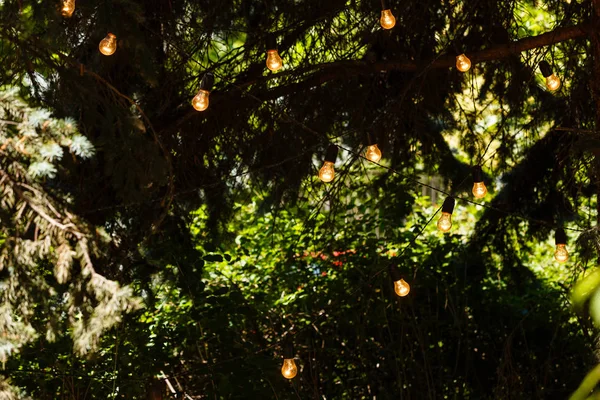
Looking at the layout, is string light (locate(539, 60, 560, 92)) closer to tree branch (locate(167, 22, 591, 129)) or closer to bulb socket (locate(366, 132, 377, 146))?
tree branch (locate(167, 22, 591, 129))

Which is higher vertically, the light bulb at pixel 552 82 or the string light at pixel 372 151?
the light bulb at pixel 552 82

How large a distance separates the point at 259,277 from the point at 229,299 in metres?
0.83

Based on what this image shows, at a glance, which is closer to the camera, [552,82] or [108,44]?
[108,44]

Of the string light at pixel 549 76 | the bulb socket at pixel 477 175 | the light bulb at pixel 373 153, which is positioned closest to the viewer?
the light bulb at pixel 373 153

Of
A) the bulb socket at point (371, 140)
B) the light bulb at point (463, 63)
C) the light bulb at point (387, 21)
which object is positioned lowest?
the bulb socket at point (371, 140)

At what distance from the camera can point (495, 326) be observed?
14.6 ft

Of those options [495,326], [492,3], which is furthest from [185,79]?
[495,326]

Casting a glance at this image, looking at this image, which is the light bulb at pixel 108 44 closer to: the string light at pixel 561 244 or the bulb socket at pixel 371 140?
the bulb socket at pixel 371 140

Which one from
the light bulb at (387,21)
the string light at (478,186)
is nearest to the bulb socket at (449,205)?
the string light at (478,186)

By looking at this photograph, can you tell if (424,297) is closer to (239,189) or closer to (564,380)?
(564,380)

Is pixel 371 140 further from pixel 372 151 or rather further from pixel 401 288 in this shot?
A: pixel 401 288

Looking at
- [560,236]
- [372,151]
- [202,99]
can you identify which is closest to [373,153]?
[372,151]

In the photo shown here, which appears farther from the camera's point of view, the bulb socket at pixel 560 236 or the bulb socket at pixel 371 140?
the bulb socket at pixel 560 236

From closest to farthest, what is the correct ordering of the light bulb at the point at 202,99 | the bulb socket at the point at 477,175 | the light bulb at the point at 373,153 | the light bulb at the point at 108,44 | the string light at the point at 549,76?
the light bulb at the point at 108,44 < the light bulb at the point at 202,99 < the light bulb at the point at 373,153 < the bulb socket at the point at 477,175 < the string light at the point at 549,76
